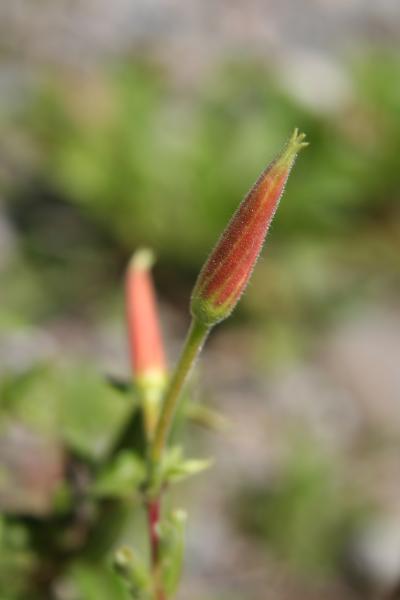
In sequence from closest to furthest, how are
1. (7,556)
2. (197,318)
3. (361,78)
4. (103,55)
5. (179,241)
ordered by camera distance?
(197,318), (7,556), (179,241), (361,78), (103,55)


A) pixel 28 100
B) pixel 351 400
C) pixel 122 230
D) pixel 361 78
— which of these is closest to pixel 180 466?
pixel 351 400

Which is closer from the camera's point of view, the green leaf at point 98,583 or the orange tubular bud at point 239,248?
the orange tubular bud at point 239,248

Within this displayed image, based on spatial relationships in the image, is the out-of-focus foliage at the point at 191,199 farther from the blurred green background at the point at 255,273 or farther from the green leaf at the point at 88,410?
the green leaf at the point at 88,410

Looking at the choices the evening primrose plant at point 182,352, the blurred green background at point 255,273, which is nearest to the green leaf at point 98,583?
the evening primrose plant at point 182,352

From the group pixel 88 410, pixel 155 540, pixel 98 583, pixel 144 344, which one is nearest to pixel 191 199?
pixel 88 410

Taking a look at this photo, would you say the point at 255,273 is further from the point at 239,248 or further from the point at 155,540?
the point at 239,248

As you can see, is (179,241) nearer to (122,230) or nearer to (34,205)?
(122,230)

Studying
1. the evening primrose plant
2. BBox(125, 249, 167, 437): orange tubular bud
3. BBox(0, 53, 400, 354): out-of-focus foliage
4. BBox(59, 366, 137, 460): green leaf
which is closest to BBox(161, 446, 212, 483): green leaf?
the evening primrose plant
